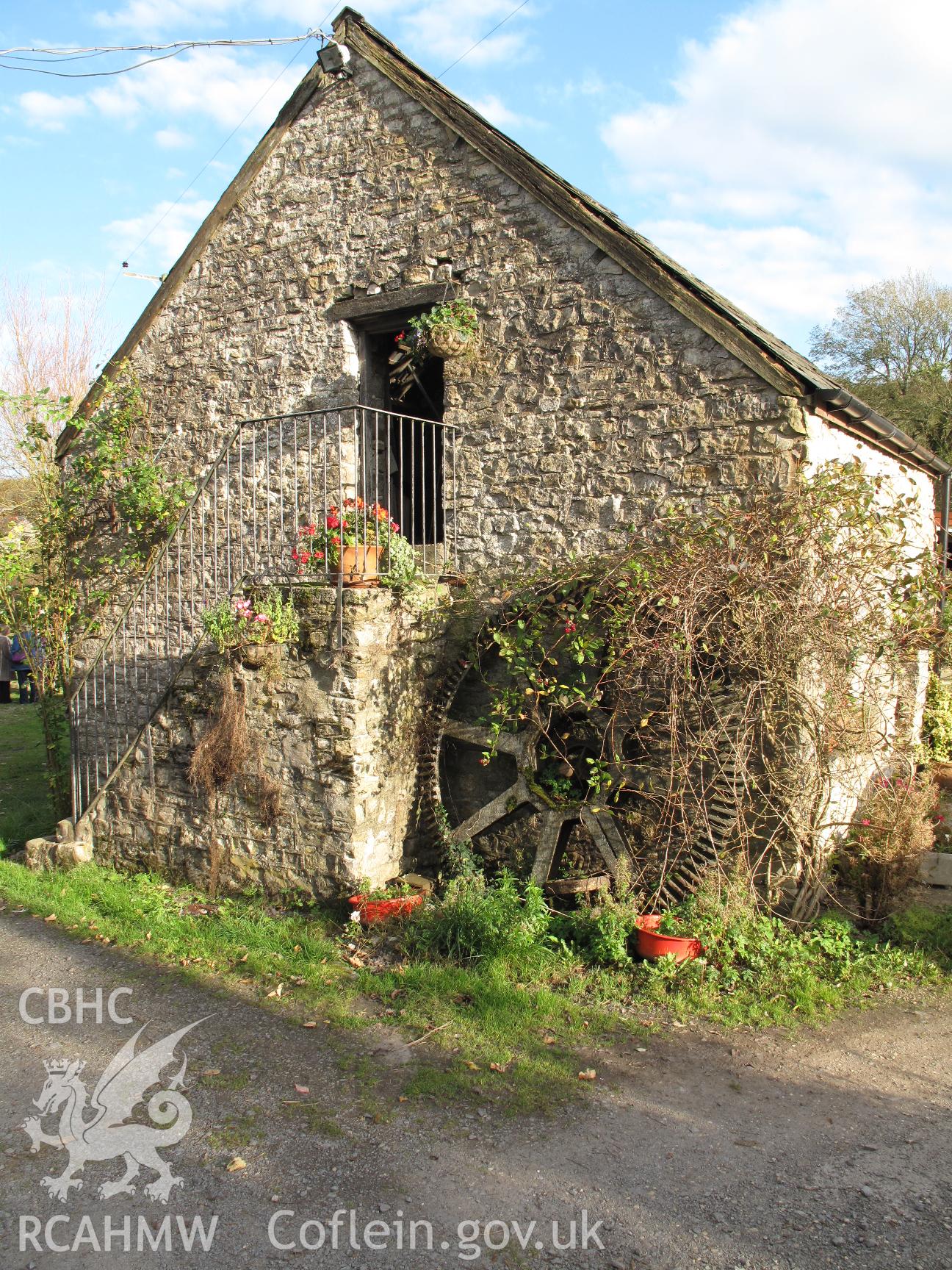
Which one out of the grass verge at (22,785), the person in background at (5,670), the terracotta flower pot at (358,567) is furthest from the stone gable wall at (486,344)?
the person in background at (5,670)

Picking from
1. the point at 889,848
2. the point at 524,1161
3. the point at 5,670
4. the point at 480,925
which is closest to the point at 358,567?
the point at 480,925

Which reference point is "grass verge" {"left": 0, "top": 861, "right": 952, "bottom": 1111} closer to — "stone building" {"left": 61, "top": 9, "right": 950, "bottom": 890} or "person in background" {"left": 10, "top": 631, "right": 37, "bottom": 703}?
"stone building" {"left": 61, "top": 9, "right": 950, "bottom": 890}

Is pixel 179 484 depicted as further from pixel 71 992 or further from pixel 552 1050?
pixel 552 1050

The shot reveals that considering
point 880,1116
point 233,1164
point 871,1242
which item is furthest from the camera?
point 880,1116

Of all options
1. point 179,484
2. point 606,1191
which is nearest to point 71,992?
point 606,1191

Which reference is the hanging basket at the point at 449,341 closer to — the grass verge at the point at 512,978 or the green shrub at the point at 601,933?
the grass verge at the point at 512,978

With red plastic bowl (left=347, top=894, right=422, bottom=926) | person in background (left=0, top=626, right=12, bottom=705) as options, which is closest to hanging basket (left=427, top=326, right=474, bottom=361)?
red plastic bowl (left=347, top=894, right=422, bottom=926)

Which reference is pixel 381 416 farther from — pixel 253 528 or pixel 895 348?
pixel 895 348

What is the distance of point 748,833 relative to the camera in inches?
210

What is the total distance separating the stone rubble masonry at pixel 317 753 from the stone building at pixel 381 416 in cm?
2

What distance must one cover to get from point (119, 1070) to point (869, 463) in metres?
6.62

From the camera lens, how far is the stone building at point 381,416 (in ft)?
20.3

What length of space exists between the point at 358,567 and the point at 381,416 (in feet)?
7.78

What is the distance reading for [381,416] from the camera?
8117mm
